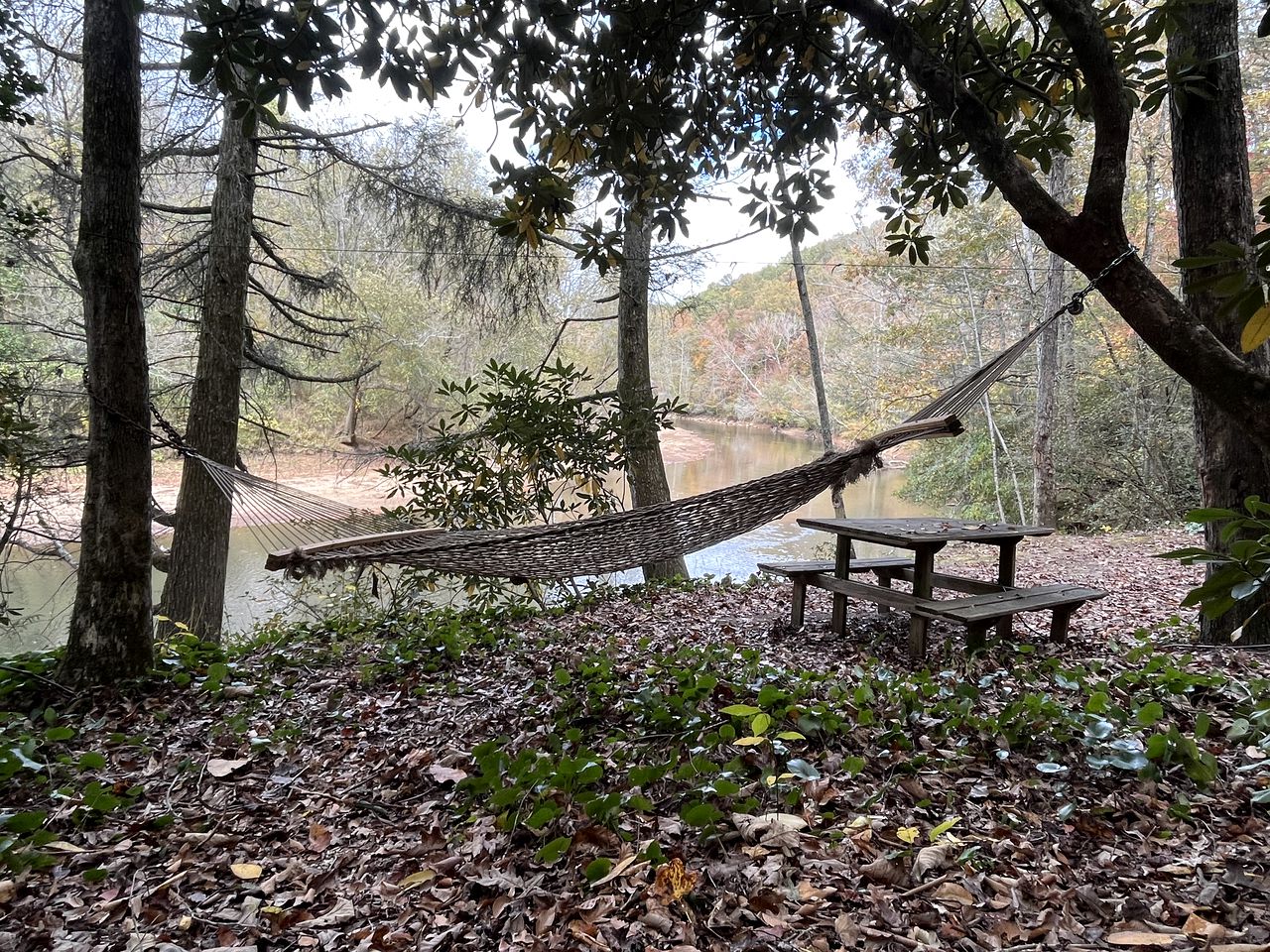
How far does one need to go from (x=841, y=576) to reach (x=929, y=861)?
1597mm

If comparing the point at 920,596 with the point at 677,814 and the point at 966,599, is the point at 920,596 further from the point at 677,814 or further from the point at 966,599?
the point at 677,814

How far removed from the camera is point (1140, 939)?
0.80 meters

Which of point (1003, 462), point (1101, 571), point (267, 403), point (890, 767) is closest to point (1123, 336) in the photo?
point (1003, 462)

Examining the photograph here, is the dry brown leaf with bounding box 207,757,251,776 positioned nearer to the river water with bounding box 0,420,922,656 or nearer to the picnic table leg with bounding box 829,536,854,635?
the river water with bounding box 0,420,922,656

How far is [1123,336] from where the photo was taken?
608 centimetres

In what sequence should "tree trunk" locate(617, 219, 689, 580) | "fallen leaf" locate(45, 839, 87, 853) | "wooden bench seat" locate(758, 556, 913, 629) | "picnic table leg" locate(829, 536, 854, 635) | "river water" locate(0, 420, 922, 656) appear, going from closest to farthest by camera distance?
"fallen leaf" locate(45, 839, 87, 853), "picnic table leg" locate(829, 536, 854, 635), "wooden bench seat" locate(758, 556, 913, 629), "tree trunk" locate(617, 219, 689, 580), "river water" locate(0, 420, 922, 656)

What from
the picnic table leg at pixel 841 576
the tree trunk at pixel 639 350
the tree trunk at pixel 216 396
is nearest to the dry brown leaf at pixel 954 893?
A: the picnic table leg at pixel 841 576

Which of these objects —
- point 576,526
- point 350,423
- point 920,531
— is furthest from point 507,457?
point 350,423

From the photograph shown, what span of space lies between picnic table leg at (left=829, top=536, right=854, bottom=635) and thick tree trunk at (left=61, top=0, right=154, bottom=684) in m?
2.35

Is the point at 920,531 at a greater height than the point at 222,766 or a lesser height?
greater

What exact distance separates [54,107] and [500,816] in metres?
4.54

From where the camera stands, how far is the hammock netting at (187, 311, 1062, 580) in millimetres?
1649

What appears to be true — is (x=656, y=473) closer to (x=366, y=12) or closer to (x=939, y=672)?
(x=939, y=672)

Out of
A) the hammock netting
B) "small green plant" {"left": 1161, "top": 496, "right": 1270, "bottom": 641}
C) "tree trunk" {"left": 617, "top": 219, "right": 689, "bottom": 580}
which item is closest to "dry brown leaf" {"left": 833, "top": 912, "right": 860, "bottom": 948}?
"small green plant" {"left": 1161, "top": 496, "right": 1270, "bottom": 641}
